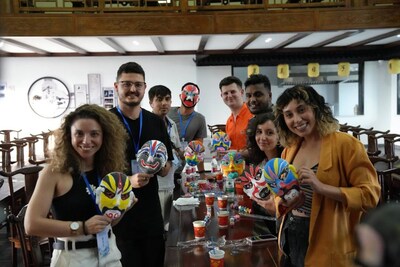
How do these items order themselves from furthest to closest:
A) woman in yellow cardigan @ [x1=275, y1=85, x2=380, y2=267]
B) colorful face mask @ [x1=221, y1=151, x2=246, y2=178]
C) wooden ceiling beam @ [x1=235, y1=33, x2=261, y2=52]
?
wooden ceiling beam @ [x1=235, y1=33, x2=261, y2=52], colorful face mask @ [x1=221, y1=151, x2=246, y2=178], woman in yellow cardigan @ [x1=275, y1=85, x2=380, y2=267]

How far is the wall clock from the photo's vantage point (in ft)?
30.7

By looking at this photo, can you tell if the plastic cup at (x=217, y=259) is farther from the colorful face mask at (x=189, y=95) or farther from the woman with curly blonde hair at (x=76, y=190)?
the colorful face mask at (x=189, y=95)

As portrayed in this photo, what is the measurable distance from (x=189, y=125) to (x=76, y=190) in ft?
7.70

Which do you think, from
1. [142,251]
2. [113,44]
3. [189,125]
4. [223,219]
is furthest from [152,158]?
[113,44]

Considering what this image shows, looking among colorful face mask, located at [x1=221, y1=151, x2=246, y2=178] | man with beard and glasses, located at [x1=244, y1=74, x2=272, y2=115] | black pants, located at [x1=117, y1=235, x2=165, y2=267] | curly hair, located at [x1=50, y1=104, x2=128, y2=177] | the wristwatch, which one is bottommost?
black pants, located at [x1=117, y1=235, x2=165, y2=267]

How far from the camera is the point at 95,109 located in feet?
5.48

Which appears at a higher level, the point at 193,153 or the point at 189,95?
the point at 189,95

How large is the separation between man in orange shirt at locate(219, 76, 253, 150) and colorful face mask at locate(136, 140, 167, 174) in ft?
5.34

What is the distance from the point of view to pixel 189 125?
383 cm

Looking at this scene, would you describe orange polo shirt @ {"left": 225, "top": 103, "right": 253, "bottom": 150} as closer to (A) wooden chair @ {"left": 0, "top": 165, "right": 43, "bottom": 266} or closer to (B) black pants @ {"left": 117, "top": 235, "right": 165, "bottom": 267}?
(B) black pants @ {"left": 117, "top": 235, "right": 165, "bottom": 267}

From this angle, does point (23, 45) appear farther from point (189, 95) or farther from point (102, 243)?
point (102, 243)

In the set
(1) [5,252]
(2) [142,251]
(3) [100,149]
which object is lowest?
(1) [5,252]

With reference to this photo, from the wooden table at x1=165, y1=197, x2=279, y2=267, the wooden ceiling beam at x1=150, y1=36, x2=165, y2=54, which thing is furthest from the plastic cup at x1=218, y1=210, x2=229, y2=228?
the wooden ceiling beam at x1=150, y1=36, x2=165, y2=54

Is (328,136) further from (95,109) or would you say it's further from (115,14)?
(115,14)
